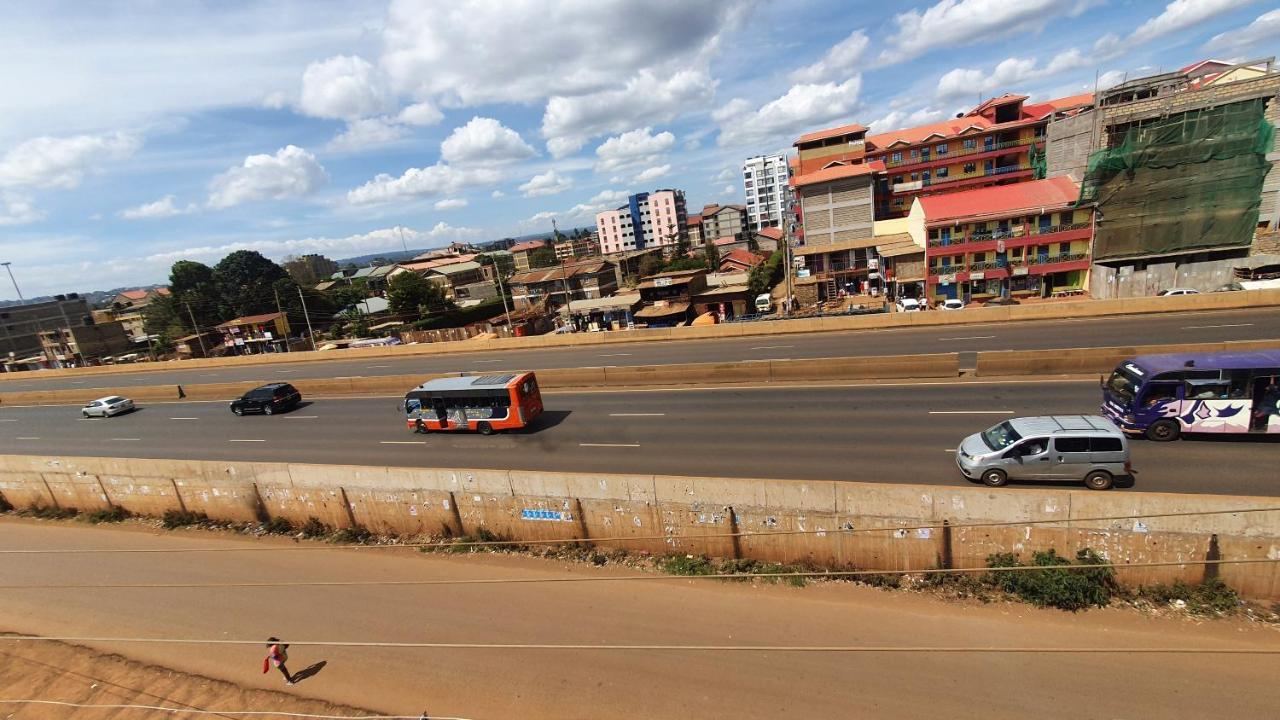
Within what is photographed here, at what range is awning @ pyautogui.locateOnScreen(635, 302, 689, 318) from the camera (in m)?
51.5

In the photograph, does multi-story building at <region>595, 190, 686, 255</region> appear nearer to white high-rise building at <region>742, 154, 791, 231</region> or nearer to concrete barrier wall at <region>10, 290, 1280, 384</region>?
white high-rise building at <region>742, 154, 791, 231</region>

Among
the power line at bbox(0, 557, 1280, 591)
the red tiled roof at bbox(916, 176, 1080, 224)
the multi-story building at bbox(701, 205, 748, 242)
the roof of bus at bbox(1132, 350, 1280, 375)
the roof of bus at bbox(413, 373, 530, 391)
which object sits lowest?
the power line at bbox(0, 557, 1280, 591)

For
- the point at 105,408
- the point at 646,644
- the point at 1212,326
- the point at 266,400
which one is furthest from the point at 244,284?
the point at 1212,326

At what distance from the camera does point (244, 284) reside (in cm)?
9675

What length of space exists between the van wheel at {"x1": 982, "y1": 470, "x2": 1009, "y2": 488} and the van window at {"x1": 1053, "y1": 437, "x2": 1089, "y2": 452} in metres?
1.37

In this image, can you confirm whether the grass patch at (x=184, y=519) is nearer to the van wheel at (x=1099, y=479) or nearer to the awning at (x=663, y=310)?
the van wheel at (x=1099, y=479)

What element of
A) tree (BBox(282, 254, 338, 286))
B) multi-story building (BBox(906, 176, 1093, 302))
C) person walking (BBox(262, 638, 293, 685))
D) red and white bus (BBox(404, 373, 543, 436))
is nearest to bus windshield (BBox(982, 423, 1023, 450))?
red and white bus (BBox(404, 373, 543, 436))

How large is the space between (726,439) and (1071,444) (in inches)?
396

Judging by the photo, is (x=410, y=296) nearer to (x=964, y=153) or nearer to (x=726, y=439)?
(x=726, y=439)

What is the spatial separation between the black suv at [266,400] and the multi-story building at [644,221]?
13190 centimetres

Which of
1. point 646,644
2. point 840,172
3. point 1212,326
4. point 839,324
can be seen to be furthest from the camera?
point 840,172

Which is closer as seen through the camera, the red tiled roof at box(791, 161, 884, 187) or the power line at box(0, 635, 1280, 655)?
the power line at box(0, 635, 1280, 655)

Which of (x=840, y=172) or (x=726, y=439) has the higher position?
(x=840, y=172)

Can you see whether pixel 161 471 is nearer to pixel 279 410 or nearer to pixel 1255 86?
pixel 279 410
